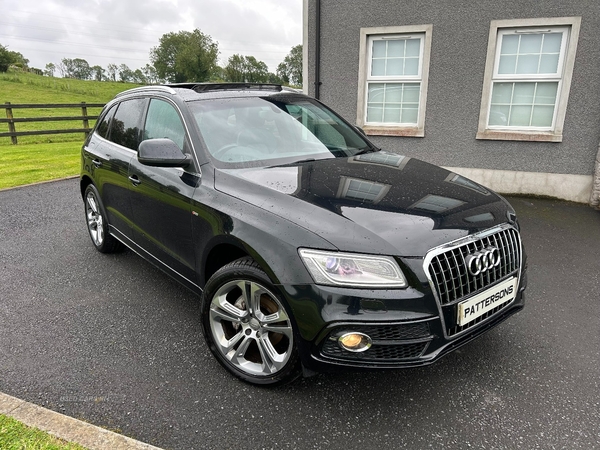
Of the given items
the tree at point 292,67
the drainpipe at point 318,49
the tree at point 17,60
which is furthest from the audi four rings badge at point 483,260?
the tree at point 292,67

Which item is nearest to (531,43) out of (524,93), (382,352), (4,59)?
(524,93)

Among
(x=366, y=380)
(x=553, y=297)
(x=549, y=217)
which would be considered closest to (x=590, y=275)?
(x=553, y=297)

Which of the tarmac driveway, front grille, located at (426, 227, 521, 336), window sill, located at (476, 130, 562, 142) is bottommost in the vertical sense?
the tarmac driveway

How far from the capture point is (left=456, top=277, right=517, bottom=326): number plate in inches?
88.1

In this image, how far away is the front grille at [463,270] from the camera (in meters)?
2.15

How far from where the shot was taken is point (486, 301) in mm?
2361

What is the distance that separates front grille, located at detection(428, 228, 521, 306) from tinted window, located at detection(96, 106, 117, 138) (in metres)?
A: 3.63

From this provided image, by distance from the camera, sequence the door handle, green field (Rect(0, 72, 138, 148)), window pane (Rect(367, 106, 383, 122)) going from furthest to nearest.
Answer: green field (Rect(0, 72, 138, 148)), window pane (Rect(367, 106, 383, 122)), the door handle

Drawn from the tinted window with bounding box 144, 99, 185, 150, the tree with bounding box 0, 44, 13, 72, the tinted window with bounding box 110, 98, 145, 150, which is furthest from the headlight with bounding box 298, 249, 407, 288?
the tree with bounding box 0, 44, 13, 72

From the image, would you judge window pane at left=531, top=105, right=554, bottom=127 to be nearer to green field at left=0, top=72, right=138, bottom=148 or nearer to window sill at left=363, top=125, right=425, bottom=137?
window sill at left=363, top=125, right=425, bottom=137

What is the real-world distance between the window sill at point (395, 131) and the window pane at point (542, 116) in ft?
5.77

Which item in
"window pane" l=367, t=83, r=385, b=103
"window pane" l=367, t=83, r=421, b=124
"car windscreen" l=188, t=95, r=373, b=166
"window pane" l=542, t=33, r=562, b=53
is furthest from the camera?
"window pane" l=367, t=83, r=385, b=103

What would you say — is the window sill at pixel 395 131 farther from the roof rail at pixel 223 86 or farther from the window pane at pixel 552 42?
the roof rail at pixel 223 86

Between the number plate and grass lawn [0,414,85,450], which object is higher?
the number plate
